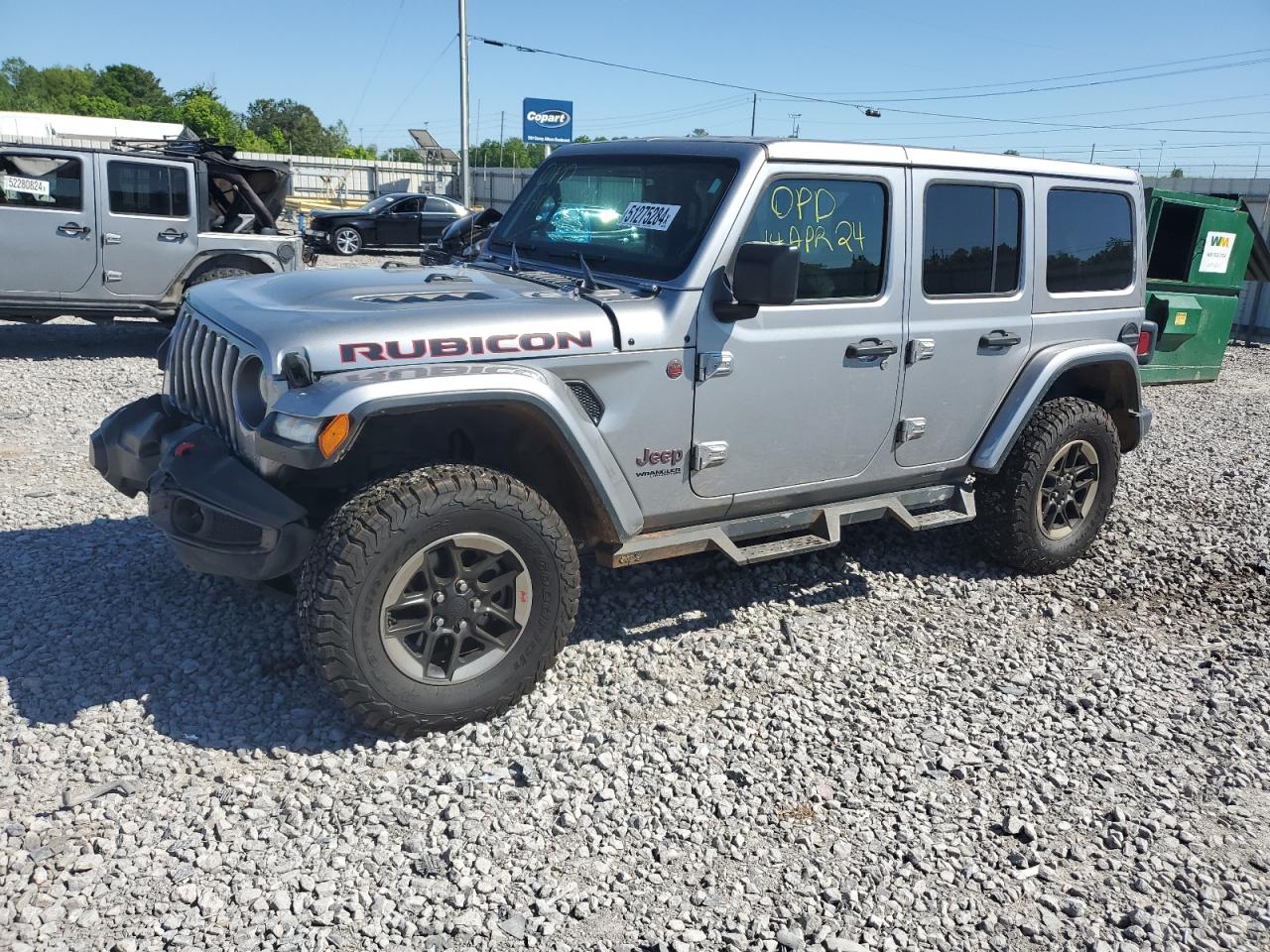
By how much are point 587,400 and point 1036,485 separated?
8.51ft

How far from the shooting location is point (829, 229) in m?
4.11

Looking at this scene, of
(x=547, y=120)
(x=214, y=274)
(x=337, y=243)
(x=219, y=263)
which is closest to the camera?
(x=214, y=274)

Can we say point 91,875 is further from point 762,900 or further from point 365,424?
point 762,900

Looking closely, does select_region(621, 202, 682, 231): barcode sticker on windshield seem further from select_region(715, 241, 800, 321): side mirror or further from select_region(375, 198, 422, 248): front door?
select_region(375, 198, 422, 248): front door

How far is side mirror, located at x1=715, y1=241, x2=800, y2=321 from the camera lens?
3510 millimetres

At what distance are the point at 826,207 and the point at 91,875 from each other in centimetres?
339

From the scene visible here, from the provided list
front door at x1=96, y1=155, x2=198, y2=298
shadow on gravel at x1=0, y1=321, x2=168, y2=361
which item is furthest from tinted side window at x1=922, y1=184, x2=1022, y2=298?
shadow on gravel at x1=0, y1=321, x2=168, y2=361

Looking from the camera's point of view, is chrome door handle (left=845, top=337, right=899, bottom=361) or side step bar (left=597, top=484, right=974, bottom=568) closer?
side step bar (left=597, top=484, right=974, bottom=568)

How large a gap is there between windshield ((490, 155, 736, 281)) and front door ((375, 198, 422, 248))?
1797cm

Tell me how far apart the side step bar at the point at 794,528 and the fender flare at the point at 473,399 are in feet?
0.85

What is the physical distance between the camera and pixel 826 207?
4.09 metres

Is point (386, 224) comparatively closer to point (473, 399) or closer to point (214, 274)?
point (214, 274)

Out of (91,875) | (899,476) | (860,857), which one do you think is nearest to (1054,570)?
(899,476)

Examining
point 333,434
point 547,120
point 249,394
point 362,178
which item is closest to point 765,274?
point 333,434
